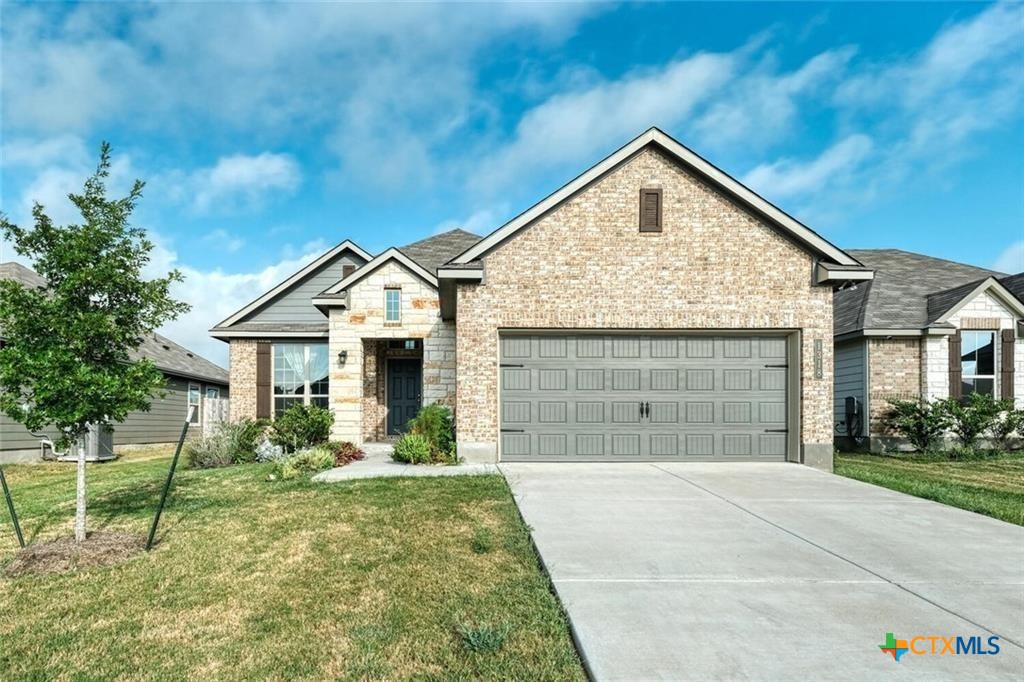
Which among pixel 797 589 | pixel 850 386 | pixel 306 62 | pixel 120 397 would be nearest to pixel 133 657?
pixel 120 397

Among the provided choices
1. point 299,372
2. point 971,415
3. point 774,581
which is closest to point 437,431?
point 299,372

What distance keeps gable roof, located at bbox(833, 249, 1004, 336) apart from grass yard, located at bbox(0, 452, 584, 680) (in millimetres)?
13181

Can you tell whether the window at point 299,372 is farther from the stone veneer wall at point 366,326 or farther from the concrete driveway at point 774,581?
the concrete driveway at point 774,581

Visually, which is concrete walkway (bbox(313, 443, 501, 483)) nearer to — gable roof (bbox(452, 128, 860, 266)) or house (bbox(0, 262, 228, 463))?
gable roof (bbox(452, 128, 860, 266))

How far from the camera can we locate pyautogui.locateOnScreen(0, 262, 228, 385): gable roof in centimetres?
1724

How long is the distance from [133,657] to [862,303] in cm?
1795

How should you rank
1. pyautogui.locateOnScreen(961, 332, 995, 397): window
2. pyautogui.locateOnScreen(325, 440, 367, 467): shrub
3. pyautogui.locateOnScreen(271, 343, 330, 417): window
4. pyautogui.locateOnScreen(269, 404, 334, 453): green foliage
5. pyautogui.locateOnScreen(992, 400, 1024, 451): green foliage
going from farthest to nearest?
1. pyautogui.locateOnScreen(271, 343, 330, 417): window
2. pyautogui.locateOnScreen(961, 332, 995, 397): window
3. pyautogui.locateOnScreen(992, 400, 1024, 451): green foliage
4. pyautogui.locateOnScreen(269, 404, 334, 453): green foliage
5. pyautogui.locateOnScreen(325, 440, 367, 467): shrub

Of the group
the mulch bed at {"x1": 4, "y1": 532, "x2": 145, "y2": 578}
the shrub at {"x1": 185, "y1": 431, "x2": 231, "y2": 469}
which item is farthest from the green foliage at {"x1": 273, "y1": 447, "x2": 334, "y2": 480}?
the mulch bed at {"x1": 4, "y1": 532, "x2": 145, "y2": 578}

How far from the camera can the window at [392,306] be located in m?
14.5

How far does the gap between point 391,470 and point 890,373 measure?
13.3 metres

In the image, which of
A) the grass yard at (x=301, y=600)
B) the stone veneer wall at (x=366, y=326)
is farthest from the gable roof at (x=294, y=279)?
the grass yard at (x=301, y=600)

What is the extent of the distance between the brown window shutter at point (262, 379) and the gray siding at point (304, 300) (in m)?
0.99

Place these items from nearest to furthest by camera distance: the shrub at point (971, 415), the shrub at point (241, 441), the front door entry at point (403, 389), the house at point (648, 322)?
the house at point (648, 322), the shrub at point (241, 441), the shrub at point (971, 415), the front door entry at point (403, 389)

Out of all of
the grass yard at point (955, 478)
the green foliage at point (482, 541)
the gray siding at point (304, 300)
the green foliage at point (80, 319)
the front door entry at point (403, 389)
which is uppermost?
the gray siding at point (304, 300)
